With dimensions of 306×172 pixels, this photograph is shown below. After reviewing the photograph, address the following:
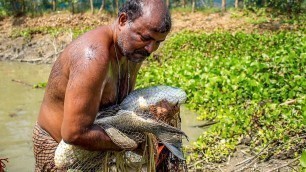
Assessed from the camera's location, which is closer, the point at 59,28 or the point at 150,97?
the point at 150,97

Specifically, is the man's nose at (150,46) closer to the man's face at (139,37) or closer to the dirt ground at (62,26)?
the man's face at (139,37)

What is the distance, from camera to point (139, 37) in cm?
195

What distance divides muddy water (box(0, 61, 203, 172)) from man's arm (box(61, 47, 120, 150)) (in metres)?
3.22

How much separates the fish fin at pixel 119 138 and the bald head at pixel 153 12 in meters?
0.50

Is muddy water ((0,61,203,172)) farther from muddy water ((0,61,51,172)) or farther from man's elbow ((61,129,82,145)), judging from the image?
man's elbow ((61,129,82,145))

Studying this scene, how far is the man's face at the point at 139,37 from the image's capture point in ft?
6.25

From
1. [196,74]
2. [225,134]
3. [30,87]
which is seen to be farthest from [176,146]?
[30,87]

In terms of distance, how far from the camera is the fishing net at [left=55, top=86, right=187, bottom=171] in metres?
1.94

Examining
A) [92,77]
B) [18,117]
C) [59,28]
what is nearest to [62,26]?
[59,28]

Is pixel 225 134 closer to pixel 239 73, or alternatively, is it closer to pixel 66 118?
pixel 239 73

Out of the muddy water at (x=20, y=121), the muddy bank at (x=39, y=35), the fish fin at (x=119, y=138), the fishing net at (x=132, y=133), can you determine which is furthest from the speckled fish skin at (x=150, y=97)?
the muddy bank at (x=39, y=35)

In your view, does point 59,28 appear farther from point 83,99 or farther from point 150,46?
point 83,99

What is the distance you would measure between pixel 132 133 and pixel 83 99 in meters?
0.36

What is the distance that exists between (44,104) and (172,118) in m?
0.68
